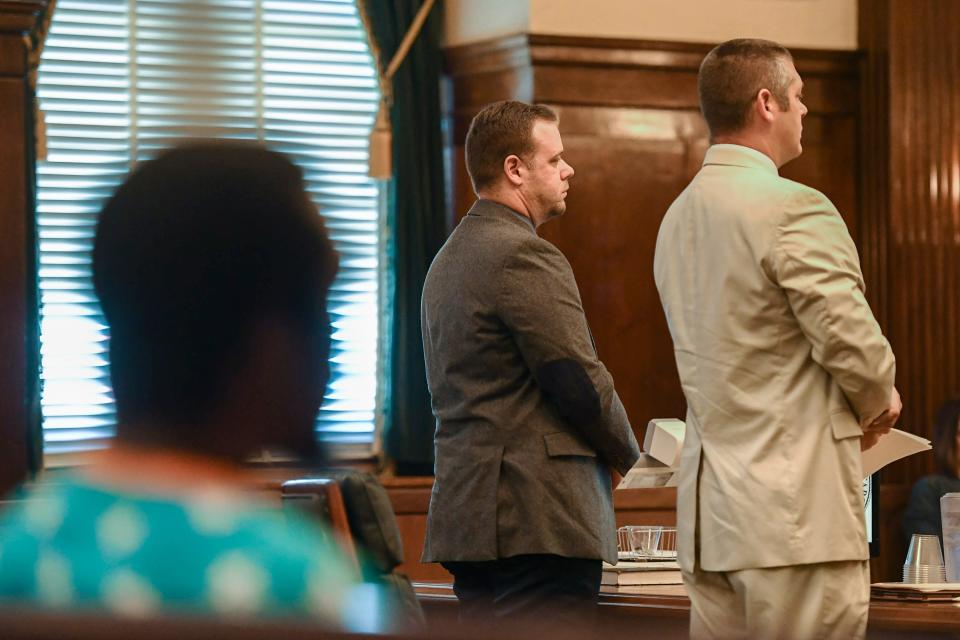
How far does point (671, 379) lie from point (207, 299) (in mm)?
4337

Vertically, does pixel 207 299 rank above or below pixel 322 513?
above

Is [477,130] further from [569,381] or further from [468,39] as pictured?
[468,39]

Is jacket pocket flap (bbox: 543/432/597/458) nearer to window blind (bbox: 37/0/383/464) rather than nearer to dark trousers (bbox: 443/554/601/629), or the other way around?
dark trousers (bbox: 443/554/601/629)

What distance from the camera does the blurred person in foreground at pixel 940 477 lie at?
4.73 m

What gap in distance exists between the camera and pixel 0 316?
4.43 metres

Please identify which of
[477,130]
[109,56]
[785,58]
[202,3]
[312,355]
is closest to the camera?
[202,3]

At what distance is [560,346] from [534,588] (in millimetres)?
400

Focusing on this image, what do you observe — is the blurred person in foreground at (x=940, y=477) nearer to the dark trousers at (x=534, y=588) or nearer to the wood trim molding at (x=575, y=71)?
the wood trim molding at (x=575, y=71)

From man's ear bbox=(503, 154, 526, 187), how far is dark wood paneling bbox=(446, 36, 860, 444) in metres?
2.45

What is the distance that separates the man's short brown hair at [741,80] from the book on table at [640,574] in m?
0.87

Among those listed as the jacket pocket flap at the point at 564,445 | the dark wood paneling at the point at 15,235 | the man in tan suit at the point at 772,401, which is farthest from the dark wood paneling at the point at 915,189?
the man in tan suit at the point at 772,401

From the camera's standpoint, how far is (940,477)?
4.77 m

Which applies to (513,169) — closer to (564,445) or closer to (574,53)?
(564,445)

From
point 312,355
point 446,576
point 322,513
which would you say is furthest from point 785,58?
point 446,576
